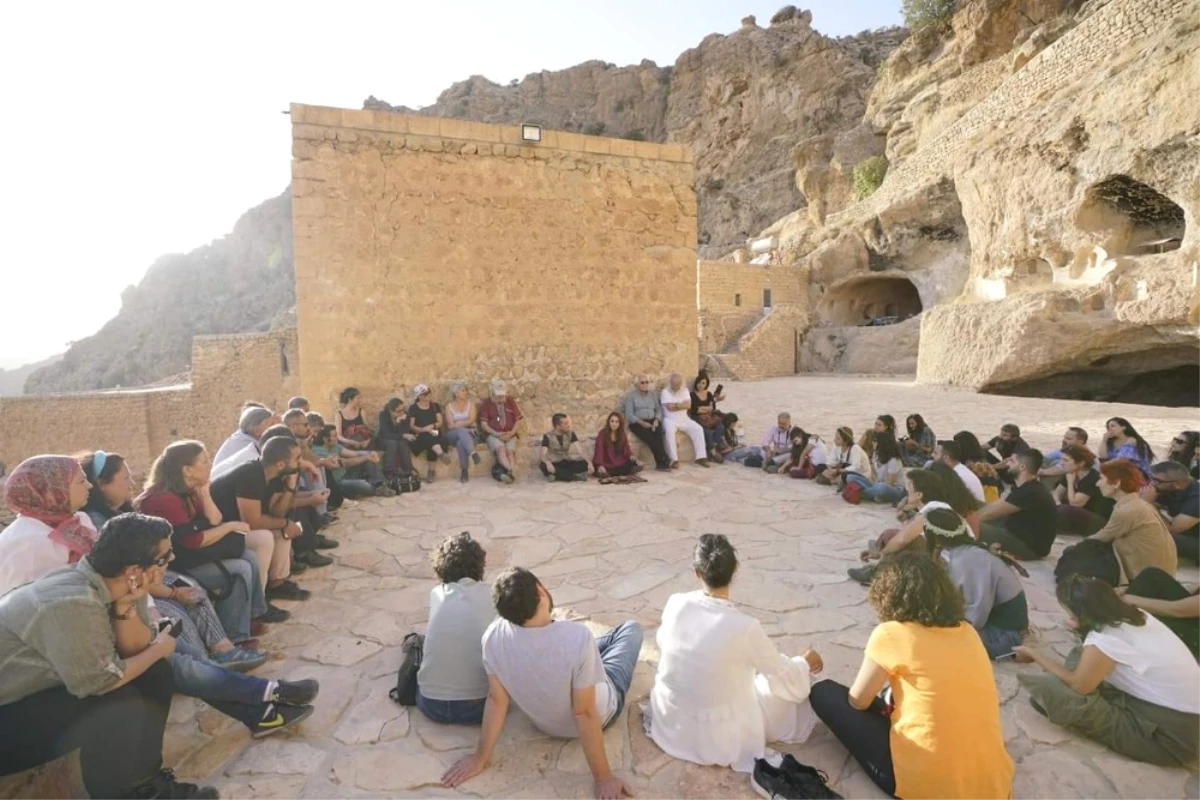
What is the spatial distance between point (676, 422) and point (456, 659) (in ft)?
19.9

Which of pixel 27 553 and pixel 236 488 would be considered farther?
pixel 236 488

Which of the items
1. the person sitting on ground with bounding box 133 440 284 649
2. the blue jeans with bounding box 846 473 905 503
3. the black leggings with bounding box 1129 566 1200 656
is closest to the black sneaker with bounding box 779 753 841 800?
the black leggings with bounding box 1129 566 1200 656

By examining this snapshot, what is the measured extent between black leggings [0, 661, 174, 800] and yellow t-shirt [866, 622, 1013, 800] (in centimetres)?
293

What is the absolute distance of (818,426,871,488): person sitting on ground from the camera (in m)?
7.03

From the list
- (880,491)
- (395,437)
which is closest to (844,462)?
(880,491)

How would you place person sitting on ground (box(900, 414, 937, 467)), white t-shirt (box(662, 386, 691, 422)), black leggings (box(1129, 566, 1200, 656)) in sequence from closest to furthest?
1. black leggings (box(1129, 566, 1200, 656))
2. person sitting on ground (box(900, 414, 937, 467))
3. white t-shirt (box(662, 386, 691, 422))

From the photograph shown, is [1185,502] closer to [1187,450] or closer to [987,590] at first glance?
[1187,450]

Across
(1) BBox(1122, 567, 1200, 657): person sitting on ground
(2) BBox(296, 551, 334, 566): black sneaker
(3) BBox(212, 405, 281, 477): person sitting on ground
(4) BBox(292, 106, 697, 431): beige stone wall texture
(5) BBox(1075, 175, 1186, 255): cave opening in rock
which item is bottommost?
(2) BBox(296, 551, 334, 566): black sneaker

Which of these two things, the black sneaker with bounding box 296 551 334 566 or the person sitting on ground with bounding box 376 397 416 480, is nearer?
the black sneaker with bounding box 296 551 334 566

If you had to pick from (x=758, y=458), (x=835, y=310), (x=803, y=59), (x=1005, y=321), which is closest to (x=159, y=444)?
(x=758, y=458)

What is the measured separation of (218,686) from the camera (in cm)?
279

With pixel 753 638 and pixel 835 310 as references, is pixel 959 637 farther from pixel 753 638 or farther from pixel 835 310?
pixel 835 310

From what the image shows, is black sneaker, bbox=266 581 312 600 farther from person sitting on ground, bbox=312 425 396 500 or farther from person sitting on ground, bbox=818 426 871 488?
person sitting on ground, bbox=818 426 871 488

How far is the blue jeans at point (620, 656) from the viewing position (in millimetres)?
2961
